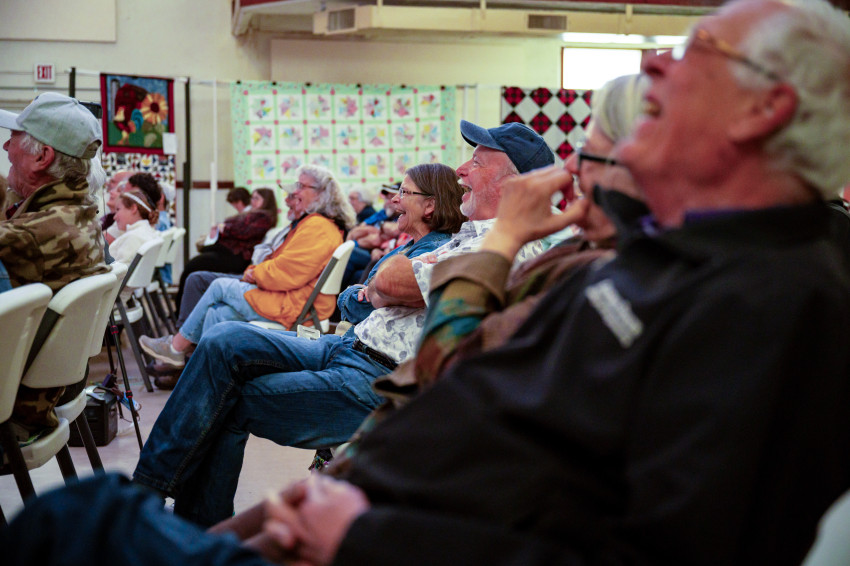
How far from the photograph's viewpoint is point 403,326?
229 centimetres

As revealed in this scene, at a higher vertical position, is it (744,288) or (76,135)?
(76,135)

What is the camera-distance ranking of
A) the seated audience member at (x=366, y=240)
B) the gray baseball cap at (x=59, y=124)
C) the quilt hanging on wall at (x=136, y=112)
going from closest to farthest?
the gray baseball cap at (x=59, y=124) → the seated audience member at (x=366, y=240) → the quilt hanging on wall at (x=136, y=112)

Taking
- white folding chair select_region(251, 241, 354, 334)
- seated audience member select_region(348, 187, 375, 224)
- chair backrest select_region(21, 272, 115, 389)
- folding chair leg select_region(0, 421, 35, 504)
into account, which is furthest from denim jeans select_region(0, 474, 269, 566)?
seated audience member select_region(348, 187, 375, 224)

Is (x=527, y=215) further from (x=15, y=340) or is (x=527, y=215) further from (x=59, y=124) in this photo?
(x=59, y=124)

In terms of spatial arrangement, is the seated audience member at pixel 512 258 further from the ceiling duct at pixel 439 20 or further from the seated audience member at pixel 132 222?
the ceiling duct at pixel 439 20

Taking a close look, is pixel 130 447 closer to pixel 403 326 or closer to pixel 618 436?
pixel 403 326

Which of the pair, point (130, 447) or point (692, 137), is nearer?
point (692, 137)

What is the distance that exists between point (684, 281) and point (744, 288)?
6cm

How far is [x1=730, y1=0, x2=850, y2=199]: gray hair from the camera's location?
875 millimetres

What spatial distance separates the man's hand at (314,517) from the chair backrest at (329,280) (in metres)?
3.16

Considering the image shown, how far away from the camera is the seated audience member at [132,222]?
5.18 meters

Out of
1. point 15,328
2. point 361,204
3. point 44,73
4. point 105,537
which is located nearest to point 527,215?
point 105,537

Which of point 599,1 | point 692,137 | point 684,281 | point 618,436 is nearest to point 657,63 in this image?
point 692,137

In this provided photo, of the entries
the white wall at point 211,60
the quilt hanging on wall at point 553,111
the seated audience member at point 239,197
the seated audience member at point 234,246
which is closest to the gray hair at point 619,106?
the seated audience member at point 234,246
